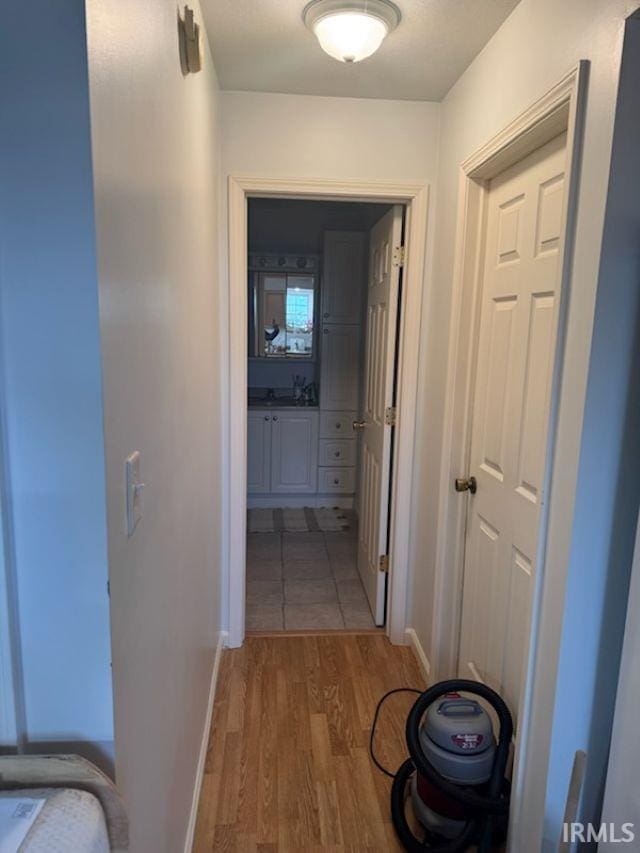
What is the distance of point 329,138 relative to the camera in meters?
2.31

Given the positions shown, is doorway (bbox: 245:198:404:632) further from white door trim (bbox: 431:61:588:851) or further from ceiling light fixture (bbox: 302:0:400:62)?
ceiling light fixture (bbox: 302:0:400:62)

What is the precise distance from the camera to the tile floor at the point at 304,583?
2867mm

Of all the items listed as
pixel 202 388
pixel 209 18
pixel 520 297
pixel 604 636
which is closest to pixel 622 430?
pixel 604 636

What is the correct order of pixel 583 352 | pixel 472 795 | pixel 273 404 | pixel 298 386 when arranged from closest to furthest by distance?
1. pixel 583 352
2. pixel 472 795
3. pixel 273 404
4. pixel 298 386

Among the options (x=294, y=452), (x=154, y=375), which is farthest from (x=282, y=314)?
(x=154, y=375)

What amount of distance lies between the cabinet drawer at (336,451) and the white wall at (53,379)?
3836 millimetres

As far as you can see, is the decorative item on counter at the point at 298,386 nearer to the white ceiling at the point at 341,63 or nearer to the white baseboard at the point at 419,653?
the white baseboard at the point at 419,653

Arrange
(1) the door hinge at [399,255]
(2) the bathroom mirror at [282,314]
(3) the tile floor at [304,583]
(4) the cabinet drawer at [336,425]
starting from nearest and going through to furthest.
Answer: (1) the door hinge at [399,255]
(3) the tile floor at [304,583]
(4) the cabinet drawer at [336,425]
(2) the bathroom mirror at [282,314]

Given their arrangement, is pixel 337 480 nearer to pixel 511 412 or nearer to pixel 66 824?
pixel 511 412

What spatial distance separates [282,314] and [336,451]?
A: 1.27m

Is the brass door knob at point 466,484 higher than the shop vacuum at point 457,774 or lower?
higher

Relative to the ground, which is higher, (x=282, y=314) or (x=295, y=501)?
(x=282, y=314)

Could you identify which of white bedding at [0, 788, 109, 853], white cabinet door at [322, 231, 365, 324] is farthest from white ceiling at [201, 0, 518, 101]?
white cabinet door at [322, 231, 365, 324]

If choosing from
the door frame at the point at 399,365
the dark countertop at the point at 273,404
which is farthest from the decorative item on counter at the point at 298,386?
the door frame at the point at 399,365
